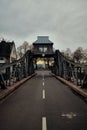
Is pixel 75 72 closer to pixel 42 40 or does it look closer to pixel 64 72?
pixel 64 72

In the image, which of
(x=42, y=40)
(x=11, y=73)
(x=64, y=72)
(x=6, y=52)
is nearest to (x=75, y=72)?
(x=11, y=73)

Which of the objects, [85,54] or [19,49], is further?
[85,54]

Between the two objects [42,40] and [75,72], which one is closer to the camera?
[75,72]

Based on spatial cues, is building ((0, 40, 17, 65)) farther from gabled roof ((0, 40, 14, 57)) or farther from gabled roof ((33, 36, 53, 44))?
gabled roof ((33, 36, 53, 44))

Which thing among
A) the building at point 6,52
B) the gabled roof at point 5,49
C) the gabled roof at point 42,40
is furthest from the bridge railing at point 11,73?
the gabled roof at point 5,49

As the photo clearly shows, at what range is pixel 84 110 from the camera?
10.0m

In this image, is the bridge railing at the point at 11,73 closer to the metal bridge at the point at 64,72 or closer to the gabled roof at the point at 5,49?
the metal bridge at the point at 64,72

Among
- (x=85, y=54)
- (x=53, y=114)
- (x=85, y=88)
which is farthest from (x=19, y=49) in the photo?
(x=53, y=114)

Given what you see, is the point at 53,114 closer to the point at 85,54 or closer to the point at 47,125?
the point at 47,125

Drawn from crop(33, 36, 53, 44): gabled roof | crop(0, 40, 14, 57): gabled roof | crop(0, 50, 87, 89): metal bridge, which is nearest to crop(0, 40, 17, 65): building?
crop(0, 40, 14, 57): gabled roof

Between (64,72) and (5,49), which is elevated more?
(5,49)

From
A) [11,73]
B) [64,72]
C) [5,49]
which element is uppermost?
[5,49]

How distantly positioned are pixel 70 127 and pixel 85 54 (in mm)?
134897

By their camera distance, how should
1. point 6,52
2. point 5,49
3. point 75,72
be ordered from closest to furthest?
point 75,72 < point 6,52 < point 5,49
